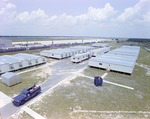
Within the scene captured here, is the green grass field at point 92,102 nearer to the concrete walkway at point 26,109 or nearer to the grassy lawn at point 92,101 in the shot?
the grassy lawn at point 92,101

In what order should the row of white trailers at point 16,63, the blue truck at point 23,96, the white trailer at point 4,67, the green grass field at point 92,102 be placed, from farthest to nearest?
1. the row of white trailers at point 16,63
2. the white trailer at point 4,67
3. the blue truck at point 23,96
4. the green grass field at point 92,102

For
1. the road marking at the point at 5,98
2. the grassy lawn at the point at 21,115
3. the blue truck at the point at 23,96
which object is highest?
the blue truck at the point at 23,96

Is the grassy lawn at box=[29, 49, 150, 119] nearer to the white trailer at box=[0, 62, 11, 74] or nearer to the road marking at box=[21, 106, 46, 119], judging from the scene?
the road marking at box=[21, 106, 46, 119]

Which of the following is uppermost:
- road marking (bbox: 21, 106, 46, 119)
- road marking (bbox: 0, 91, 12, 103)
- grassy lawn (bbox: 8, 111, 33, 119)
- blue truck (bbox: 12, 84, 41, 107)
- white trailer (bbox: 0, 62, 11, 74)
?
white trailer (bbox: 0, 62, 11, 74)

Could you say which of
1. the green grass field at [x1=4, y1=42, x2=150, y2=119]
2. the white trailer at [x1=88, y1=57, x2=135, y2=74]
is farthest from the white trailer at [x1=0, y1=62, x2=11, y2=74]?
the white trailer at [x1=88, y1=57, x2=135, y2=74]

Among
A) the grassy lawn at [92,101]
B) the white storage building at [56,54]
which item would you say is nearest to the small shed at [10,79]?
the grassy lawn at [92,101]

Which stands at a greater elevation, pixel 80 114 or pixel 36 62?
pixel 36 62

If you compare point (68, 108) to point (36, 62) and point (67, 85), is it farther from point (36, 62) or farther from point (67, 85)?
point (36, 62)

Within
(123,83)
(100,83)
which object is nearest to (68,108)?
(100,83)

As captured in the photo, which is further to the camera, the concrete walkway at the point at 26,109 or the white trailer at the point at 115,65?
the white trailer at the point at 115,65

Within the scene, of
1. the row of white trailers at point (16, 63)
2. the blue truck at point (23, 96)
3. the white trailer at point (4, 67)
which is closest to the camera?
the blue truck at point (23, 96)

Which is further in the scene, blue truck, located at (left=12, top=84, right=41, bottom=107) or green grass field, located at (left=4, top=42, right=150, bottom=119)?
blue truck, located at (left=12, top=84, right=41, bottom=107)
